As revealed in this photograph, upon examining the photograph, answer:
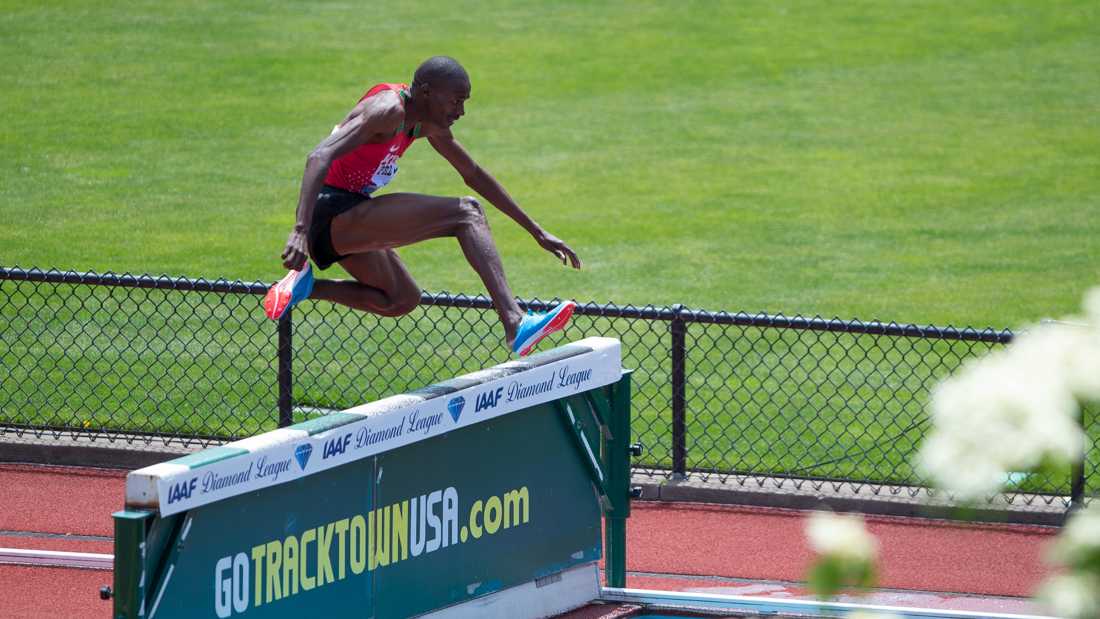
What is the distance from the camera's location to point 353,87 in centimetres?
2078

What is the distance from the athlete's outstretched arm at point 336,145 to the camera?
231 inches

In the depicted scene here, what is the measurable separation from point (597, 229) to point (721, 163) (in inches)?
124

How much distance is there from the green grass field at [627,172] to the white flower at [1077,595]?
736 centimetres

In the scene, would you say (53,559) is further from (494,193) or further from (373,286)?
(494,193)

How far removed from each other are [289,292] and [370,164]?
634 millimetres

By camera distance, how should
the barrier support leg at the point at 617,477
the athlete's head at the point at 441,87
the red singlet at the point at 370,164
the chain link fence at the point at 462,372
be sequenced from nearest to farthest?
the athlete's head at the point at 441,87
the red singlet at the point at 370,164
the barrier support leg at the point at 617,477
the chain link fence at the point at 462,372

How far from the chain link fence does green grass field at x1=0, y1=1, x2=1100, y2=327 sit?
190 cm

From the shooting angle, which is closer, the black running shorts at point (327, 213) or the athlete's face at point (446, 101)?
the athlete's face at point (446, 101)

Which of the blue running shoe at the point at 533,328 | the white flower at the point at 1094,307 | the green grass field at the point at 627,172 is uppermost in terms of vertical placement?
the green grass field at the point at 627,172

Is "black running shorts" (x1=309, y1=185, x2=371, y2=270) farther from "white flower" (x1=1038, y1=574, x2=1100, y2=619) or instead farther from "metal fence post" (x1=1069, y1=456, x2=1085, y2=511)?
"white flower" (x1=1038, y1=574, x2=1100, y2=619)

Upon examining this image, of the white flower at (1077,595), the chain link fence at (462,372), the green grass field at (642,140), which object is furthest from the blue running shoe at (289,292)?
the green grass field at (642,140)

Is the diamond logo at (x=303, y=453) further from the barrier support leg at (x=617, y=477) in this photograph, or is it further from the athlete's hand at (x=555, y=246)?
the barrier support leg at (x=617, y=477)

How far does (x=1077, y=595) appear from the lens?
1.85m

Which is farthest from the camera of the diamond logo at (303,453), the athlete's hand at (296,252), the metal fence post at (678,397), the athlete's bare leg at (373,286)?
the metal fence post at (678,397)
